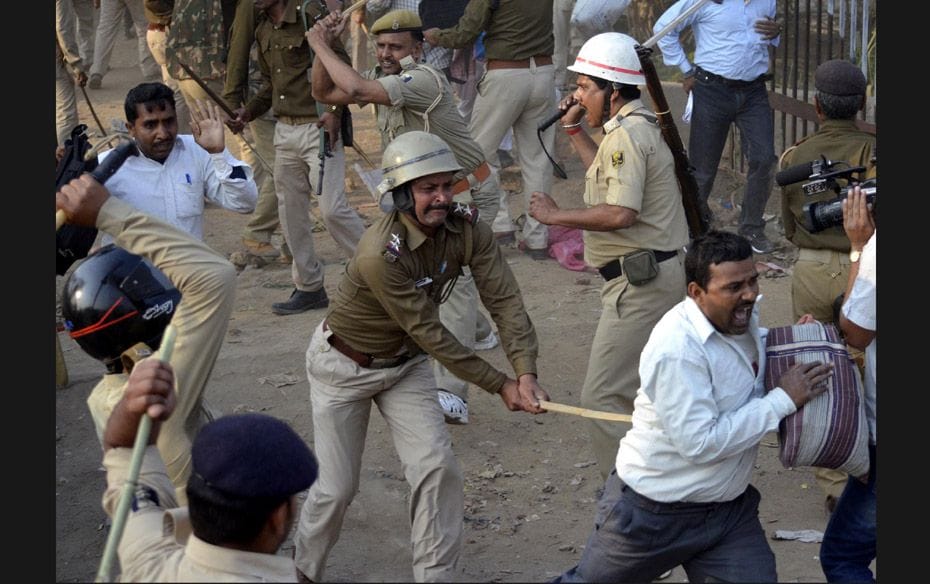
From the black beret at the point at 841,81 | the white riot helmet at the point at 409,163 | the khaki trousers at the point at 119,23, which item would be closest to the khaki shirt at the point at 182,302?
the white riot helmet at the point at 409,163

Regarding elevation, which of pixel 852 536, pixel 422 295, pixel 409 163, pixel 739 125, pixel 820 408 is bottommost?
pixel 852 536

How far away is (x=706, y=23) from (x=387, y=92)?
11.5ft

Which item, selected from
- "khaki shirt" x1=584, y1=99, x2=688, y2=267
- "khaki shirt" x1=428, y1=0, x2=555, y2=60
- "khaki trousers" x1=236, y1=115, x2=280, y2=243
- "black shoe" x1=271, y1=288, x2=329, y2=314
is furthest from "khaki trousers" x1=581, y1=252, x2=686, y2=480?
"khaki trousers" x1=236, y1=115, x2=280, y2=243

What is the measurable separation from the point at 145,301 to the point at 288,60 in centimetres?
461

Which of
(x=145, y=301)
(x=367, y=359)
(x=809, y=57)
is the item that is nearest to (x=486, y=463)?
(x=367, y=359)

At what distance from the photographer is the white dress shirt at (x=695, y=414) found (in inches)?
169

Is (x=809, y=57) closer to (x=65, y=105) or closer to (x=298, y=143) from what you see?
(x=298, y=143)

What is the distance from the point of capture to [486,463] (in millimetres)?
7035

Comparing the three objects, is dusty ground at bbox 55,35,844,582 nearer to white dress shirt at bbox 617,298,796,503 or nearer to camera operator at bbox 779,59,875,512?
camera operator at bbox 779,59,875,512

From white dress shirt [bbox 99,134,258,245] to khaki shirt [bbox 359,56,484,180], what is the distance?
54.6 inches

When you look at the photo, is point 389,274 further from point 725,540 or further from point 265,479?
point 265,479

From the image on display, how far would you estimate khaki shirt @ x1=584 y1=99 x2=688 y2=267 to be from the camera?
5875 millimetres

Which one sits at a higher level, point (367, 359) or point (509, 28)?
point (509, 28)

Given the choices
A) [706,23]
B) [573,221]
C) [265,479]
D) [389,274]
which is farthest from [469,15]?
[265,479]
